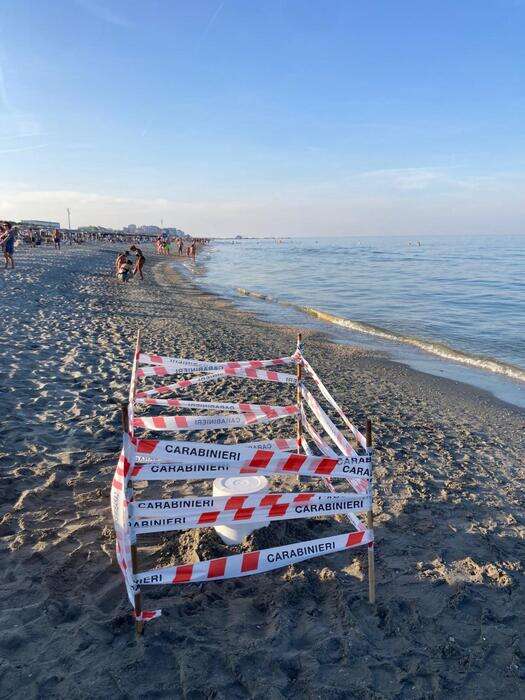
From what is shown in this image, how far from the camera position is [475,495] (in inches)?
213

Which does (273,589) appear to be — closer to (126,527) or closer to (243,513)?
(243,513)

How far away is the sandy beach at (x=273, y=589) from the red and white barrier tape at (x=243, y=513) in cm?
62

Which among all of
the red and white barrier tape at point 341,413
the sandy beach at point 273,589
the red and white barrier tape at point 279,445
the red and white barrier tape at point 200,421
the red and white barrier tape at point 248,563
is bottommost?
the sandy beach at point 273,589

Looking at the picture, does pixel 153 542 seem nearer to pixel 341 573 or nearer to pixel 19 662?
pixel 19 662

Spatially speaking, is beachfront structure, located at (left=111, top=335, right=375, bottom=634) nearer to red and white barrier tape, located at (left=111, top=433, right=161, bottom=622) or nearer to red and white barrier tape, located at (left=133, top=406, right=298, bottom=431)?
red and white barrier tape, located at (left=111, top=433, right=161, bottom=622)

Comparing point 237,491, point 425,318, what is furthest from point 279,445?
point 425,318

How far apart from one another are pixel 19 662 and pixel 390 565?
2909 millimetres

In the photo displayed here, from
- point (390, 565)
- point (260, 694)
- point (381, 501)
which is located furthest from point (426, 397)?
point (260, 694)

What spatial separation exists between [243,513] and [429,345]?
1317 cm

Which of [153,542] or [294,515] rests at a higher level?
[294,515]

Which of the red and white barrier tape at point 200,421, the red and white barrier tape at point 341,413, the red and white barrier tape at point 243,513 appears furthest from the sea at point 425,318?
the red and white barrier tape at point 243,513

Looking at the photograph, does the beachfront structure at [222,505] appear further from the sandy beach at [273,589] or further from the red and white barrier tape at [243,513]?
the sandy beach at [273,589]

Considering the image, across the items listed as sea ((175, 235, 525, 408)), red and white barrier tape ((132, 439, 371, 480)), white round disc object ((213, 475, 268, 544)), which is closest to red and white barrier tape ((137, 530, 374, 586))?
white round disc object ((213, 475, 268, 544))

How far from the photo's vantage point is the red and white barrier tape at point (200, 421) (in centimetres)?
468
